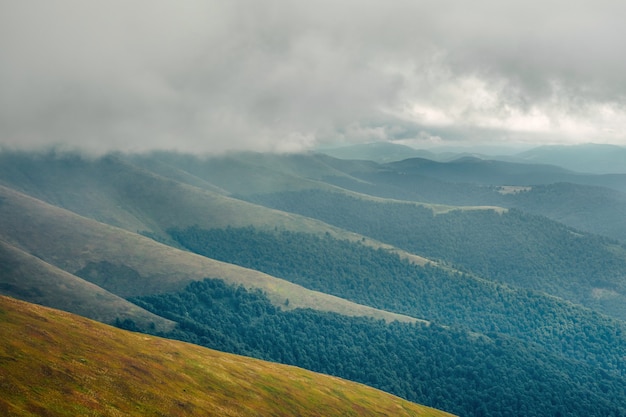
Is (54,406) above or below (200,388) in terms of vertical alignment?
above

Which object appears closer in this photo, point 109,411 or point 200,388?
point 109,411

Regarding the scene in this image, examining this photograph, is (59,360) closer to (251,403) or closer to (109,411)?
(109,411)

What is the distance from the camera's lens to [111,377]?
126 metres

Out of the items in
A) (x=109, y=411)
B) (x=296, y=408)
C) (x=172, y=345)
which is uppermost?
(x=109, y=411)

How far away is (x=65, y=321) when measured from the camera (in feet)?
516

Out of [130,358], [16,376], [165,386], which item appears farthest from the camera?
[130,358]

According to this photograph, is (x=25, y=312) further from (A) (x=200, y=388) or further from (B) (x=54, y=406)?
(B) (x=54, y=406)

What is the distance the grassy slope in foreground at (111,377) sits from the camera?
102 metres

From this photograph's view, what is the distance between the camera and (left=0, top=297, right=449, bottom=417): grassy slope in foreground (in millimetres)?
102438

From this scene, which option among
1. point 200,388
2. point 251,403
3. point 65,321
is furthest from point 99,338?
point 251,403

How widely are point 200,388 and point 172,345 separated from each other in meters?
41.8

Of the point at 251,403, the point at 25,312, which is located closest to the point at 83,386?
the point at 25,312

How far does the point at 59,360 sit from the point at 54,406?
91.9ft

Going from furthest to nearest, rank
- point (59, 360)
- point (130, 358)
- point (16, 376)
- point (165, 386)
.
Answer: point (130, 358) < point (165, 386) < point (59, 360) < point (16, 376)
